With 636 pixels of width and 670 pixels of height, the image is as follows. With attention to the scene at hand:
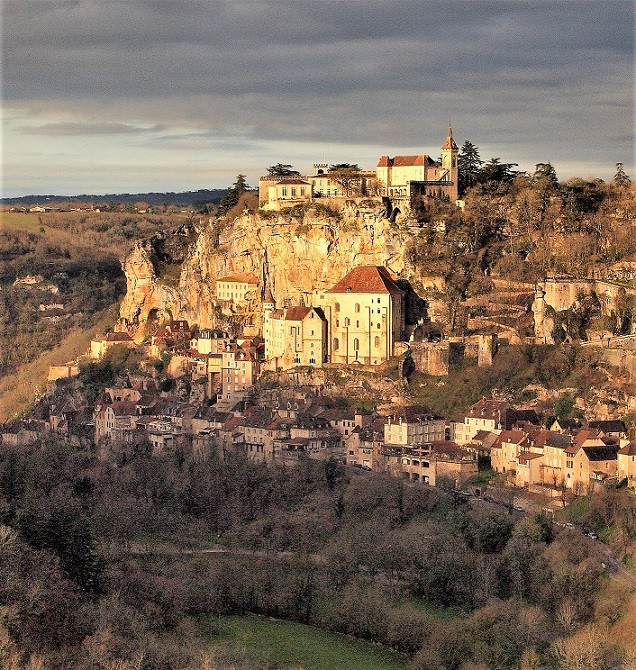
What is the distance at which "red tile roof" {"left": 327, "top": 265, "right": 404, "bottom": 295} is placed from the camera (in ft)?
249

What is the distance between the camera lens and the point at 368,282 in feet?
250

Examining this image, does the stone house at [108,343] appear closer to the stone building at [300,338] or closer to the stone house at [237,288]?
the stone house at [237,288]

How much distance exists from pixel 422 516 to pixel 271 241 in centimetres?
2439

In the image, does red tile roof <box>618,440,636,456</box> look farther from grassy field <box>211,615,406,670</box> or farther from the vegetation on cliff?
grassy field <box>211,615,406,670</box>

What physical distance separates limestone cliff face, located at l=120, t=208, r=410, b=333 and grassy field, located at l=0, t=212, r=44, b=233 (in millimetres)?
37759

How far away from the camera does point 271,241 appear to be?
82625mm

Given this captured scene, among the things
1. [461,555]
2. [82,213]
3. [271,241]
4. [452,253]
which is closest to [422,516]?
[461,555]

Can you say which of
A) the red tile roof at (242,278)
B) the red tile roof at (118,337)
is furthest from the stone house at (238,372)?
the red tile roof at (118,337)

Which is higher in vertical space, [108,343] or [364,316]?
[364,316]

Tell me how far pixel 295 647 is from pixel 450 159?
3514cm

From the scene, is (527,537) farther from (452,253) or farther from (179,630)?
(452,253)

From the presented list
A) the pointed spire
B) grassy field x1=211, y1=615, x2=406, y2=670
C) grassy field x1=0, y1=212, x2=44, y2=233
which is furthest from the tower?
grassy field x1=0, y1=212, x2=44, y2=233

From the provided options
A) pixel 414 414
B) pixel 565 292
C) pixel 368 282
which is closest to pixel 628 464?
pixel 414 414

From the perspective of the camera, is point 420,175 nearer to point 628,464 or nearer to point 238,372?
point 238,372
